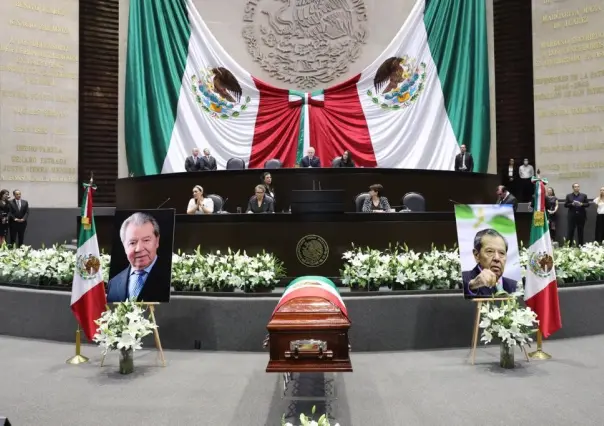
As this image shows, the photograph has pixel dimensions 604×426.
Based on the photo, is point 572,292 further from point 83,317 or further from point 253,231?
point 83,317

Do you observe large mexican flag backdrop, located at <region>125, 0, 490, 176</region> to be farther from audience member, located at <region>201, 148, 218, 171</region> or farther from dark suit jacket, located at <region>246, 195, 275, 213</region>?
dark suit jacket, located at <region>246, 195, 275, 213</region>

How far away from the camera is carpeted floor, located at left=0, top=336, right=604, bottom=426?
11.8 feet

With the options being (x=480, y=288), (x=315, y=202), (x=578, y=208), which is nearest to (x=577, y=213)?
(x=578, y=208)

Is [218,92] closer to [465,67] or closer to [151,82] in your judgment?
[151,82]

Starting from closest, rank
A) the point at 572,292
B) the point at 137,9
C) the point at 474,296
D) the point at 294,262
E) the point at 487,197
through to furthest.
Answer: the point at 474,296
the point at 572,292
the point at 294,262
the point at 487,197
the point at 137,9

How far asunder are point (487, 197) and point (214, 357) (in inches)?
245

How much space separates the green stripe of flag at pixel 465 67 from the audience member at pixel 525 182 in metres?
0.86

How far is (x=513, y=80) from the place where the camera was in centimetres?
1398

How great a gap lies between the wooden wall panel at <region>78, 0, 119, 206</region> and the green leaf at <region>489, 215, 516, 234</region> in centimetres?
1054

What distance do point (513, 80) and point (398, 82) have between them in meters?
2.77

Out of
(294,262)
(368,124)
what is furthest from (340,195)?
(368,124)

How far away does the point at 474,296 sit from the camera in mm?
5148

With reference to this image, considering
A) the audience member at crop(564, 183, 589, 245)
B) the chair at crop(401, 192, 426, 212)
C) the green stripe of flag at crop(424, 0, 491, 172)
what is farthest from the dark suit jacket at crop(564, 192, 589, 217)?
the chair at crop(401, 192, 426, 212)

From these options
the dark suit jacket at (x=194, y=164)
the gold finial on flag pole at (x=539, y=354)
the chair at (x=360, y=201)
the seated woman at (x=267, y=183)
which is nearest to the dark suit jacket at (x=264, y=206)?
the seated woman at (x=267, y=183)
